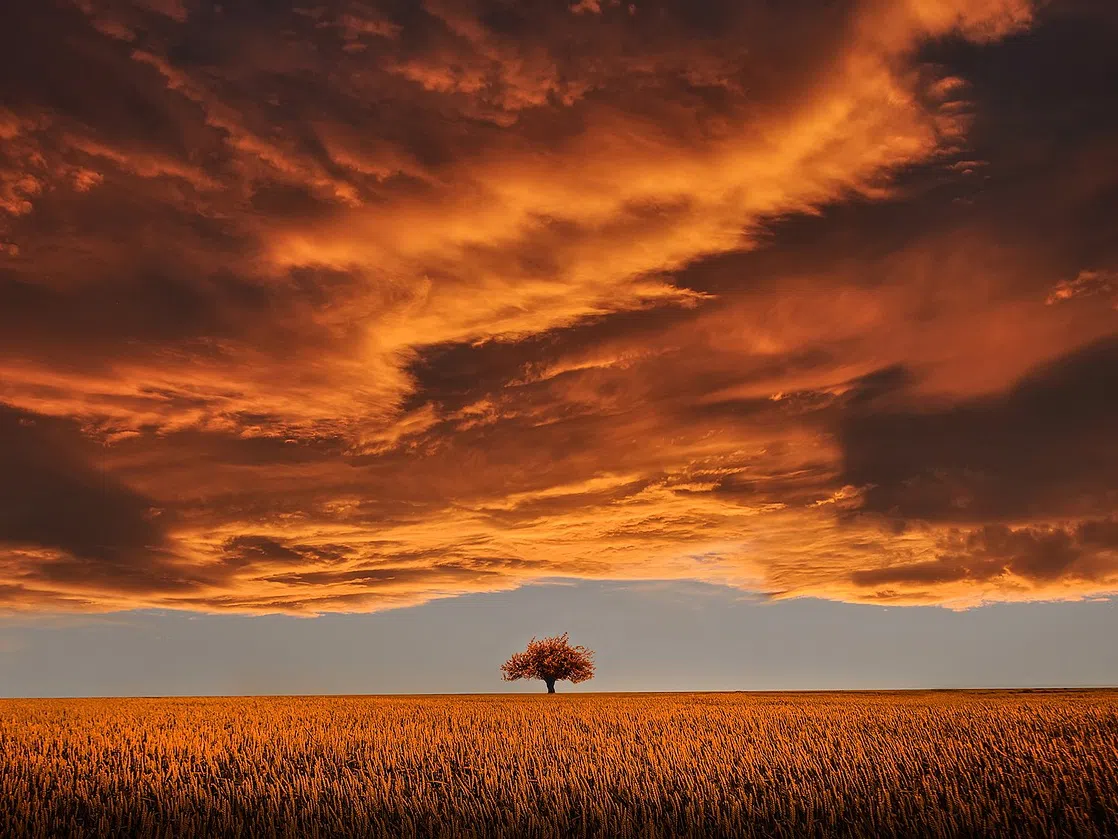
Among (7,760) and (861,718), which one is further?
(861,718)

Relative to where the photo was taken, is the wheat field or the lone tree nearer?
the wheat field

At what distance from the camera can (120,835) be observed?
14.6m

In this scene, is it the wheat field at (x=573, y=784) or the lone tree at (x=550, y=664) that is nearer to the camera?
the wheat field at (x=573, y=784)

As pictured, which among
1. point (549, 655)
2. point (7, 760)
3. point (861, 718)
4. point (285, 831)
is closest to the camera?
point (285, 831)

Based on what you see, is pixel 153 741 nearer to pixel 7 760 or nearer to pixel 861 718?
pixel 7 760

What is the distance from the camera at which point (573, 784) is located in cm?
1565

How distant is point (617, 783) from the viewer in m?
16.2

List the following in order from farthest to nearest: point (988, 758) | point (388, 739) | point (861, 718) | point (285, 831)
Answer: point (861, 718)
point (388, 739)
point (988, 758)
point (285, 831)

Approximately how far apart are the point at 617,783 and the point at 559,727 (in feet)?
49.9

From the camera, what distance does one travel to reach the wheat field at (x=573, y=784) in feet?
44.9

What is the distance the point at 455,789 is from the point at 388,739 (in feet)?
34.1

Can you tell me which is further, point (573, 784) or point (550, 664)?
point (550, 664)

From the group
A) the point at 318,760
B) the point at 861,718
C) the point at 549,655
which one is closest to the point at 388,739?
the point at 318,760

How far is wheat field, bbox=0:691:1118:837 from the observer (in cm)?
1368
